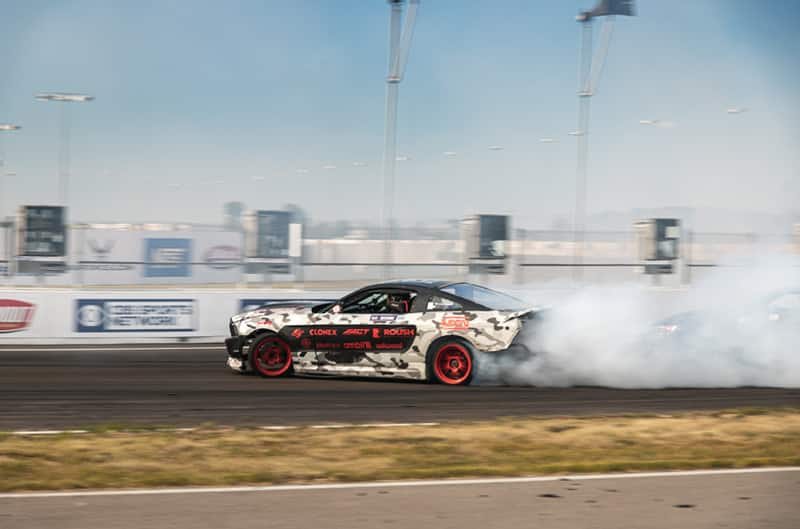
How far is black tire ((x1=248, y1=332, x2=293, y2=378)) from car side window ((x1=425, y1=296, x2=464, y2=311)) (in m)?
2.06

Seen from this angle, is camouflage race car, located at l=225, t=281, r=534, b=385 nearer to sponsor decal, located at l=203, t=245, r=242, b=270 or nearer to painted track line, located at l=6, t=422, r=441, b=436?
painted track line, located at l=6, t=422, r=441, b=436

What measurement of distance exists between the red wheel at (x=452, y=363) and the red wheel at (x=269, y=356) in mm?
2078

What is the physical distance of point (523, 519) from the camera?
6055 mm

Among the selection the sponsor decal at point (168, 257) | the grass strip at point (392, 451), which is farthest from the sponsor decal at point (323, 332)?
the sponsor decal at point (168, 257)

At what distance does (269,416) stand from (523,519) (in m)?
4.81

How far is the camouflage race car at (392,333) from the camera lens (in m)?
12.9

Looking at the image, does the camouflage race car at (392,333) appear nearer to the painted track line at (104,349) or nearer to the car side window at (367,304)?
the car side window at (367,304)

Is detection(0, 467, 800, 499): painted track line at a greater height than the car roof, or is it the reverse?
the car roof

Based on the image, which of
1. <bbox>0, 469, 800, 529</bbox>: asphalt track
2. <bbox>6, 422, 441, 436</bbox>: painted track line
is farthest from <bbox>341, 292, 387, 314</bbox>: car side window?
<bbox>0, 469, 800, 529</bbox>: asphalt track

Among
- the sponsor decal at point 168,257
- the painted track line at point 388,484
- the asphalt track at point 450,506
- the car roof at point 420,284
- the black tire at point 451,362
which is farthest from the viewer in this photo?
the sponsor decal at point 168,257

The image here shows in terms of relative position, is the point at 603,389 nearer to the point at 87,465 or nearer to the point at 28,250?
A: the point at 87,465

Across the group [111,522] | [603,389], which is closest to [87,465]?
[111,522]

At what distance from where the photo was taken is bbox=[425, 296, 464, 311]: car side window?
515 inches

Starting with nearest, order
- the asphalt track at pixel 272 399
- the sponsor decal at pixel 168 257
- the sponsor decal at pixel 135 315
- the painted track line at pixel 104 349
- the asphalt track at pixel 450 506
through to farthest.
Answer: the asphalt track at pixel 450 506
the asphalt track at pixel 272 399
the painted track line at pixel 104 349
the sponsor decal at pixel 135 315
the sponsor decal at pixel 168 257
